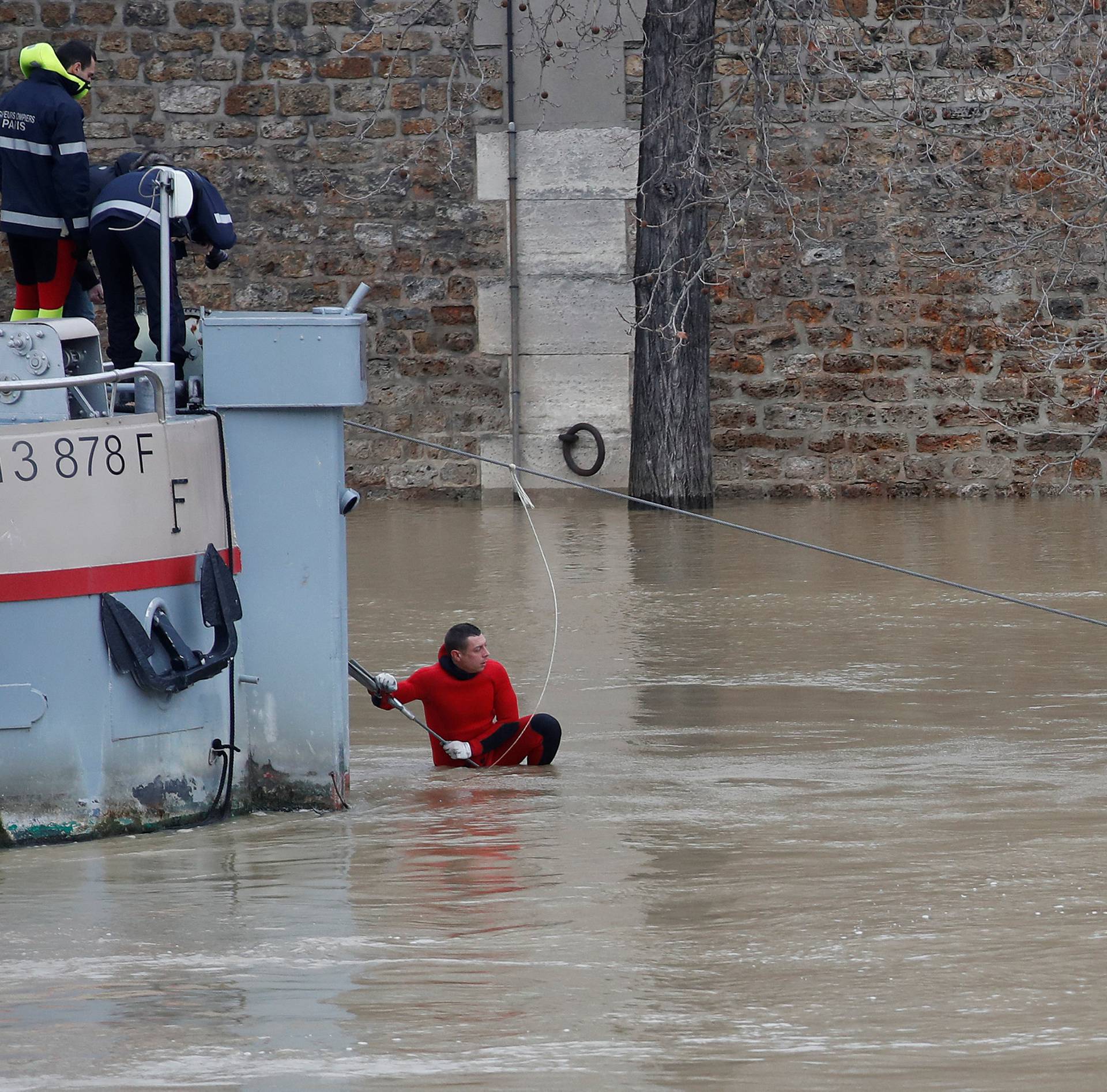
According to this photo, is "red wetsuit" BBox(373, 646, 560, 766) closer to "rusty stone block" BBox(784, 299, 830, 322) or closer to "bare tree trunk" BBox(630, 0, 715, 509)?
"bare tree trunk" BBox(630, 0, 715, 509)

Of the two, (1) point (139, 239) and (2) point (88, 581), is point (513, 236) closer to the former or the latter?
(1) point (139, 239)

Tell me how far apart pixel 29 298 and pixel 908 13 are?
9.19 m

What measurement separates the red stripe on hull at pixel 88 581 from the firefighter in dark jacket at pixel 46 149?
1.77 meters

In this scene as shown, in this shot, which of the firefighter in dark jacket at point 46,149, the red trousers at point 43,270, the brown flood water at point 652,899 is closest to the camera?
the brown flood water at point 652,899

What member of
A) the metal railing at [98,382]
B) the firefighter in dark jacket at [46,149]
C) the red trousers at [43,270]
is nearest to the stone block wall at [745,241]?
the red trousers at [43,270]

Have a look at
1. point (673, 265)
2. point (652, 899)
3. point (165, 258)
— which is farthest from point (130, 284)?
point (673, 265)

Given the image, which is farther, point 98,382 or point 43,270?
point 43,270

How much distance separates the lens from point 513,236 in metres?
14.9

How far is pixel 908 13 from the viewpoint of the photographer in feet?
48.1

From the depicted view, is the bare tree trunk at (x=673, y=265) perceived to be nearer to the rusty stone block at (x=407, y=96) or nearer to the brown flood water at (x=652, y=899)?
the rusty stone block at (x=407, y=96)

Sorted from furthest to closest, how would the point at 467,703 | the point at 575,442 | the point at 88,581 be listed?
1. the point at 575,442
2. the point at 467,703
3. the point at 88,581

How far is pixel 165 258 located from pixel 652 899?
2.70m

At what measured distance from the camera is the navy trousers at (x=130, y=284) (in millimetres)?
6551

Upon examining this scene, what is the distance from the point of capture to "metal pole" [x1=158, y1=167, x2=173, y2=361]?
6207mm
